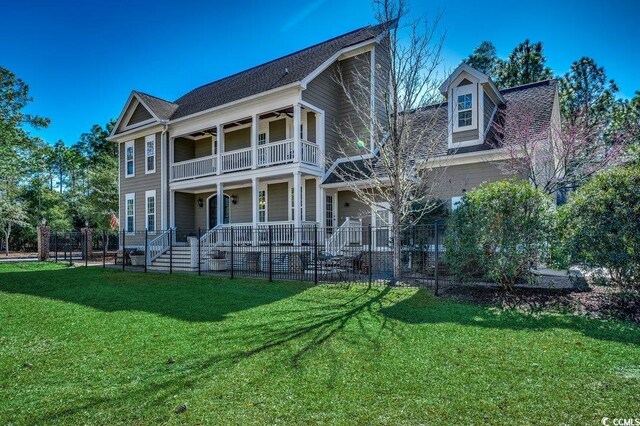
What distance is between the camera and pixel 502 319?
6520 mm

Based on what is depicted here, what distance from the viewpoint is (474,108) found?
46.2 feet

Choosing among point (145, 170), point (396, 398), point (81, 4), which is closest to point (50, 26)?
point (81, 4)

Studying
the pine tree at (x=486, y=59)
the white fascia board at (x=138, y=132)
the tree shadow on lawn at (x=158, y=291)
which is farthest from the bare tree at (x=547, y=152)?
the pine tree at (x=486, y=59)

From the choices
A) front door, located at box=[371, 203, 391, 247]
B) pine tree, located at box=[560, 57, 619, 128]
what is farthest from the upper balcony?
pine tree, located at box=[560, 57, 619, 128]

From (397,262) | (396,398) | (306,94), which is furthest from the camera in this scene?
(306,94)

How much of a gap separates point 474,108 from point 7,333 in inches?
577

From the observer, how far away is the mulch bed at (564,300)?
6809mm

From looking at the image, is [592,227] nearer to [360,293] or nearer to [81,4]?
[360,293]

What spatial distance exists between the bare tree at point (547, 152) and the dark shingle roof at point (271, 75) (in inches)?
243

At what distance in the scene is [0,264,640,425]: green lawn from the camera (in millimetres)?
3361

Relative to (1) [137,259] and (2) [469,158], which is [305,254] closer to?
(2) [469,158]

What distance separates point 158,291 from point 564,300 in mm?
9469

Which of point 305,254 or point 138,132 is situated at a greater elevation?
point 138,132

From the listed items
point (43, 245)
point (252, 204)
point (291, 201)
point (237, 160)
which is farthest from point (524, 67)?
point (43, 245)
